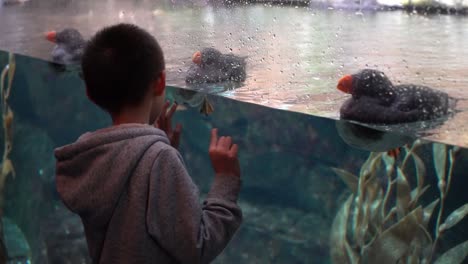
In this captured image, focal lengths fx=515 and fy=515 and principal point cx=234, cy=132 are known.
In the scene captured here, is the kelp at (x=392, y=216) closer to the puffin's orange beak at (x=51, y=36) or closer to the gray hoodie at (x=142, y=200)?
the gray hoodie at (x=142, y=200)

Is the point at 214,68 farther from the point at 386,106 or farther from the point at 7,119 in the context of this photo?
the point at 7,119

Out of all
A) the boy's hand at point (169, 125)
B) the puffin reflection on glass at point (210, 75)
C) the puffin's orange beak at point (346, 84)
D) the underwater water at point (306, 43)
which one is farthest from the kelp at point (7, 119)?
the puffin's orange beak at point (346, 84)

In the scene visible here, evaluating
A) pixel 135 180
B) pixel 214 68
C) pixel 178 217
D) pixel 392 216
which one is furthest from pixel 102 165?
pixel 392 216

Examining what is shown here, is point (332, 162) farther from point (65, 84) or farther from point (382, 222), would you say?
point (65, 84)

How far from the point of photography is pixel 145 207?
1.14m

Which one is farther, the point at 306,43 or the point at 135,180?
the point at 306,43

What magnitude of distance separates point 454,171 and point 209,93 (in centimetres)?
102

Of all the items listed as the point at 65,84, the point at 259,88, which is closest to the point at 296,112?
the point at 259,88

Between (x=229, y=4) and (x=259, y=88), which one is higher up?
(x=229, y=4)

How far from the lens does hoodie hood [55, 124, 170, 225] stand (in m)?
1.15

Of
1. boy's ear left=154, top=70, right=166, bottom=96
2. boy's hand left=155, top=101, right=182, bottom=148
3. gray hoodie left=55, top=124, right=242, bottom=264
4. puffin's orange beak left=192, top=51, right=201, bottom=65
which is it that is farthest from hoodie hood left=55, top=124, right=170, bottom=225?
puffin's orange beak left=192, top=51, right=201, bottom=65

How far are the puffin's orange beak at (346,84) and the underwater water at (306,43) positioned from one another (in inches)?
0.9

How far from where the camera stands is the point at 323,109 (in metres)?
1.82

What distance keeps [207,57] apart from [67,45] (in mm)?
1012
